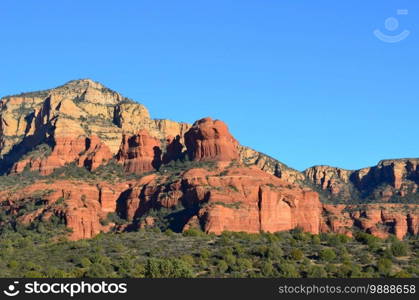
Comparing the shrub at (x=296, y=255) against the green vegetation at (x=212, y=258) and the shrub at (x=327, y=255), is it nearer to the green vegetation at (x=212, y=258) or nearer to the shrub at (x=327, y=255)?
the green vegetation at (x=212, y=258)

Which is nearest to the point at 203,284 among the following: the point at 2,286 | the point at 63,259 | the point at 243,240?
the point at 2,286

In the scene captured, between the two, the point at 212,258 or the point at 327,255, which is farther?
the point at 212,258

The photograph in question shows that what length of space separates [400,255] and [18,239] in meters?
86.0

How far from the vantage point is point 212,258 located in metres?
137

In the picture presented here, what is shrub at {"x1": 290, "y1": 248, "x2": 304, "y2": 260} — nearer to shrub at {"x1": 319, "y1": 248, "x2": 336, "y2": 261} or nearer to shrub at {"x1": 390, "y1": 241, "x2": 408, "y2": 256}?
shrub at {"x1": 319, "y1": 248, "x2": 336, "y2": 261}

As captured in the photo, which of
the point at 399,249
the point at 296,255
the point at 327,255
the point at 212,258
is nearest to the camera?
the point at 327,255

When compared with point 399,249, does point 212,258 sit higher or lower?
lower

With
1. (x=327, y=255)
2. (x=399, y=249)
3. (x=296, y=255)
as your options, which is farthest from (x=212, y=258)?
(x=399, y=249)

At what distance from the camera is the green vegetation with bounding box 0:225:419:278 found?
405ft

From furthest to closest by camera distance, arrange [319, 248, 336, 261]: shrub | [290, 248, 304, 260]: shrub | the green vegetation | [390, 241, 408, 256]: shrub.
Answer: [390, 241, 408, 256]: shrub
[290, 248, 304, 260]: shrub
[319, 248, 336, 261]: shrub
the green vegetation

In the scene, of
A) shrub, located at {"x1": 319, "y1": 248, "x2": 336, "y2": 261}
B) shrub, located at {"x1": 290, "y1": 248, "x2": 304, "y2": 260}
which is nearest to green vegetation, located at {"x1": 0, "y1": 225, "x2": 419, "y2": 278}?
shrub, located at {"x1": 319, "y1": 248, "x2": 336, "y2": 261}

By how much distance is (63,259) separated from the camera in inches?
5512

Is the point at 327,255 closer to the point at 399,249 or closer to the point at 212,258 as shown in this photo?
the point at 399,249

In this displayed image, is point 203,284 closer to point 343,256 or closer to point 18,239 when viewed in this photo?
point 343,256
